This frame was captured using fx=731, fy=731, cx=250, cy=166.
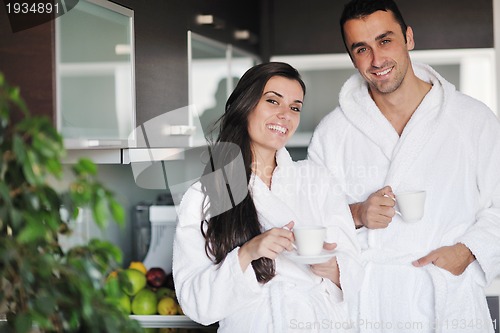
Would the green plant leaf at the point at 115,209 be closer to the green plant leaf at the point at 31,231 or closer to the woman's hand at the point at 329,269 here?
the green plant leaf at the point at 31,231

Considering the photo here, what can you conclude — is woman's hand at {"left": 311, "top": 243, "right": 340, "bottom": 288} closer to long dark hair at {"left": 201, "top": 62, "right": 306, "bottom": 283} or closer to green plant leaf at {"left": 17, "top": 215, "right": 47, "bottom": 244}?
long dark hair at {"left": 201, "top": 62, "right": 306, "bottom": 283}

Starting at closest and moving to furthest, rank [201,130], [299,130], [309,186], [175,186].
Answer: [309,186]
[201,130]
[175,186]
[299,130]

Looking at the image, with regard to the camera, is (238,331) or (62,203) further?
(238,331)

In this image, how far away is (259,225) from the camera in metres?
1.91

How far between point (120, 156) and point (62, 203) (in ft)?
4.01

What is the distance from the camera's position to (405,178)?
212cm

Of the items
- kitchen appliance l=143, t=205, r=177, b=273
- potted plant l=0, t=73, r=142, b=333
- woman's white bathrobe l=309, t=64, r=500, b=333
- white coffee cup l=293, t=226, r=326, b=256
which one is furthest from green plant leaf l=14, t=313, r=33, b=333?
kitchen appliance l=143, t=205, r=177, b=273

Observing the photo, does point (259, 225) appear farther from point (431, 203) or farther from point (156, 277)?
point (156, 277)

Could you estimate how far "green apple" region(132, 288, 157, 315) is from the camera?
2.35m

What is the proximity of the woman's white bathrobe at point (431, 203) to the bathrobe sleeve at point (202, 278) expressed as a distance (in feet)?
1.55

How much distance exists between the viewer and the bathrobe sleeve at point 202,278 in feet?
5.69

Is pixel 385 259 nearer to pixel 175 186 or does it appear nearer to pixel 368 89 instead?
Result: pixel 368 89

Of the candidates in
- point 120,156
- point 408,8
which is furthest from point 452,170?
point 408,8

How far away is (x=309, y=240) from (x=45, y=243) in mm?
760
